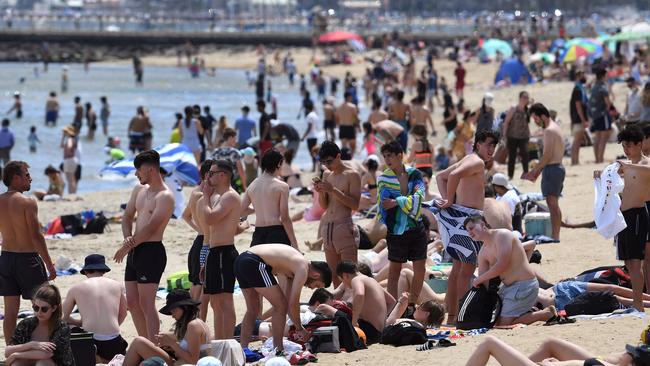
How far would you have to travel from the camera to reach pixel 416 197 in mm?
9383

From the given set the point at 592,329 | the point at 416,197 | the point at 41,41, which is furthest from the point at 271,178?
the point at 41,41

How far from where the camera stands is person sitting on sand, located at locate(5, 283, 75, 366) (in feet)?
22.9

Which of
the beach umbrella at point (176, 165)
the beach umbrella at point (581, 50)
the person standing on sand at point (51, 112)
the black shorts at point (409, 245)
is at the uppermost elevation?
the black shorts at point (409, 245)

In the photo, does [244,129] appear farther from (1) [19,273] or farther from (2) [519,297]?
(2) [519,297]

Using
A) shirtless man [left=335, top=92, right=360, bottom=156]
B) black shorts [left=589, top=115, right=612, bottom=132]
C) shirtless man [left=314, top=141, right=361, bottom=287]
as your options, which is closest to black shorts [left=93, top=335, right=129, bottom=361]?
shirtless man [left=314, top=141, right=361, bottom=287]

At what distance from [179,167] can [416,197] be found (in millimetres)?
6623

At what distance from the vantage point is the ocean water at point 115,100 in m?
27.5

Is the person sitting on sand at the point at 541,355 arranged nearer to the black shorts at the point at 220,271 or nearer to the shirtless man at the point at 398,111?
the black shorts at the point at 220,271

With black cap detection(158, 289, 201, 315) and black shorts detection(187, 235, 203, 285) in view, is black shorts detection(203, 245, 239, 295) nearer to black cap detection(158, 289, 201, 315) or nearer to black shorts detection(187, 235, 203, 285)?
black shorts detection(187, 235, 203, 285)

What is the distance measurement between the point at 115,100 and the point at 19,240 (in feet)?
129

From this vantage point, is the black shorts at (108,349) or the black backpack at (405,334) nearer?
the black shorts at (108,349)

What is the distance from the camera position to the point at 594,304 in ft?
29.0

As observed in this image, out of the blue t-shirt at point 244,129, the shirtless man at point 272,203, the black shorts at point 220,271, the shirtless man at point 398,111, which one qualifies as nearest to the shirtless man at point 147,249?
the black shorts at point 220,271

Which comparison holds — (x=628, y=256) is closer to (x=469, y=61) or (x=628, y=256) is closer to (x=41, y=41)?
(x=469, y=61)
